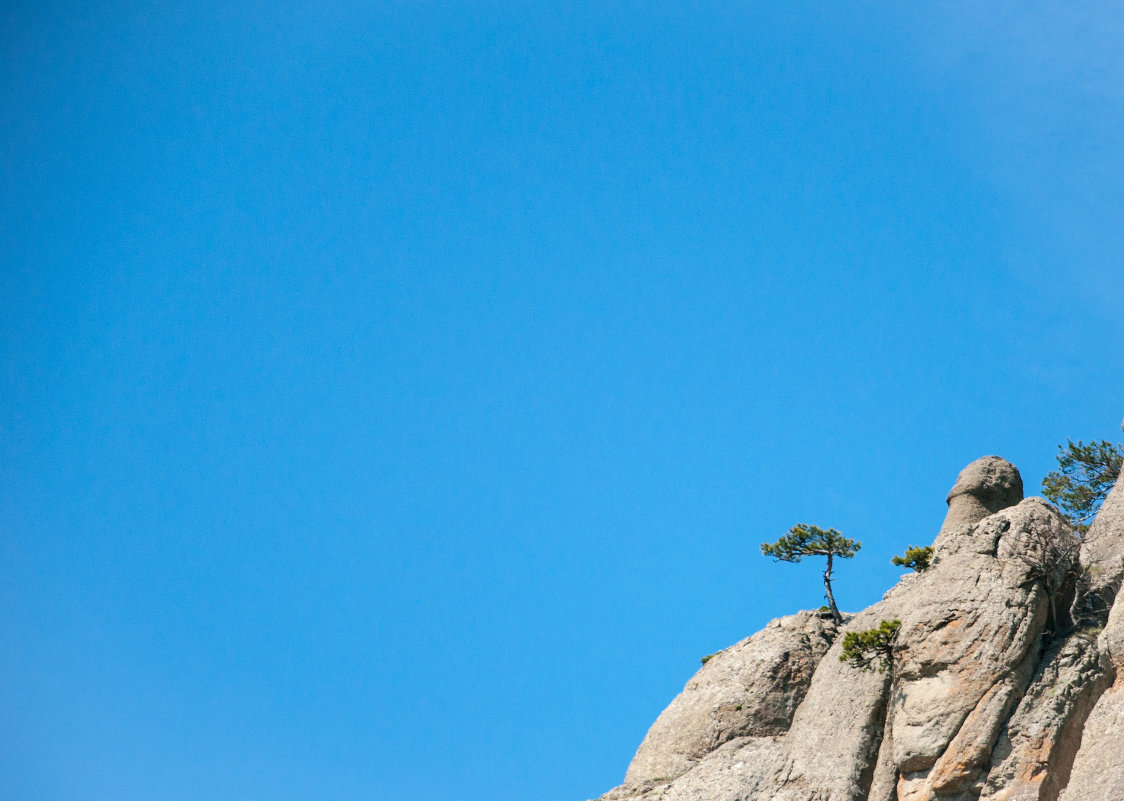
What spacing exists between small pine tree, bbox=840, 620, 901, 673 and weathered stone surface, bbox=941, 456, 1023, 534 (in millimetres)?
7405

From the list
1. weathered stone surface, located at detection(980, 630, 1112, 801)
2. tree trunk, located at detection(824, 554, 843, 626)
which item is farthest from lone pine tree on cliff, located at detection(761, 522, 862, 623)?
weathered stone surface, located at detection(980, 630, 1112, 801)

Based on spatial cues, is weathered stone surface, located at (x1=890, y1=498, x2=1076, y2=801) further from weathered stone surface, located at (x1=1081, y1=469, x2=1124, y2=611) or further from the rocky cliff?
weathered stone surface, located at (x1=1081, y1=469, x2=1124, y2=611)

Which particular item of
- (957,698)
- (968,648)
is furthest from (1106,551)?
(957,698)

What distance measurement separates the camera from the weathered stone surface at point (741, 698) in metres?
44.7

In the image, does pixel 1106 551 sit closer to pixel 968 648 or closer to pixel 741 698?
pixel 968 648

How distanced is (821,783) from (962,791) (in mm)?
4805

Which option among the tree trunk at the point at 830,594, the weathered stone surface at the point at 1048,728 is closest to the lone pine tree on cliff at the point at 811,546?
the tree trunk at the point at 830,594

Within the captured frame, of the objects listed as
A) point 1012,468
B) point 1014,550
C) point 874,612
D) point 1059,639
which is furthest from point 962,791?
point 1012,468

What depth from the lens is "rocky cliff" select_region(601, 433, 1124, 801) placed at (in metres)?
33.9

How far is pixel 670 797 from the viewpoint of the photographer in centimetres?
4234

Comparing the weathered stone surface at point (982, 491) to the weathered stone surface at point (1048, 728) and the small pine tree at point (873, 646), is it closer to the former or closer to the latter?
the small pine tree at point (873, 646)

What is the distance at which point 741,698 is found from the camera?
45.5 m

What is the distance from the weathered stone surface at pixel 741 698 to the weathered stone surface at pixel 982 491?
6.76 metres

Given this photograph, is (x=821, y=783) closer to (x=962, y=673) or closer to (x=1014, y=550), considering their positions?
(x=962, y=673)
